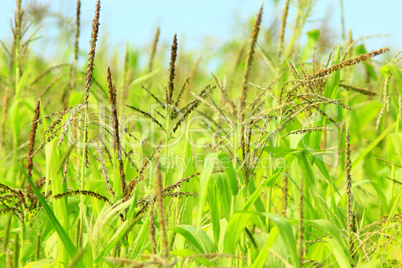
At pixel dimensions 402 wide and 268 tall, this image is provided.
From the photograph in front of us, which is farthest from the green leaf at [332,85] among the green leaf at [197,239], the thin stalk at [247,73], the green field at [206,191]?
the green leaf at [197,239]

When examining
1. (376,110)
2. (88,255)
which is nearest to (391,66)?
(88,255)

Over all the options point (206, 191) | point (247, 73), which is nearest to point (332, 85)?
point (247, 73)

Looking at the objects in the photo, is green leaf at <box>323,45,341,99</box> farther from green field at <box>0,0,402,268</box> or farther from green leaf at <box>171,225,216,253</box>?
green leaf at <box>171,225,216,253</box>

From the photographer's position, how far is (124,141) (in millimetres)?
1406

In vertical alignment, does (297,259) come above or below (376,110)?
below

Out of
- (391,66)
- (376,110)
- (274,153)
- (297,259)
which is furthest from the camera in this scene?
(376,110)

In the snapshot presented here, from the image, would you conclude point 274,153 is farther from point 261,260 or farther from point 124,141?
point 124,141

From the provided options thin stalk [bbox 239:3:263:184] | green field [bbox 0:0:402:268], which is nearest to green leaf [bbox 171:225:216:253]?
green field [bbox 0:0:402:268]

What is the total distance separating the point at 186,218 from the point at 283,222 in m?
0.52

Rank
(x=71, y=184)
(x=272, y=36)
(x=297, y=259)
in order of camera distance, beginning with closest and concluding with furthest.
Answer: (x=297, y=259) < (x=71, y=184) < (x=272, y=36)

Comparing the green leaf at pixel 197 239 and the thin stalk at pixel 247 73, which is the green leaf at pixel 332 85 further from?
the green leaf at pixel 197 239

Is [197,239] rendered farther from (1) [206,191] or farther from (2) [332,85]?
(2) [332,85]

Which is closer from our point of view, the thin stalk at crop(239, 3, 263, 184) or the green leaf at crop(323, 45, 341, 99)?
the thin stalk at crop(239, 3, 263, 184)

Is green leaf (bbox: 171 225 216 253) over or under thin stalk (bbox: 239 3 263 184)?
under
